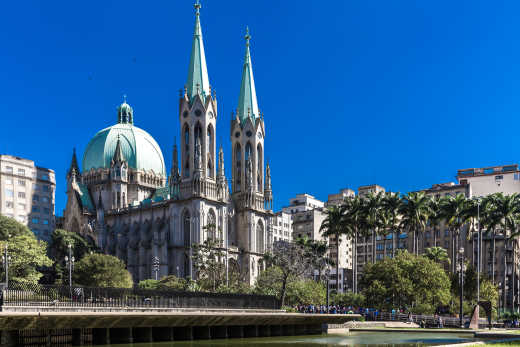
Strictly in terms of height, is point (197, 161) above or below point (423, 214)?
above

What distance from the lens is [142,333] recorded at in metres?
47.1

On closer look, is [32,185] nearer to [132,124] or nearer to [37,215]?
[37,215]

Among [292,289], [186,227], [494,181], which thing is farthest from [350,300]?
[494,181]

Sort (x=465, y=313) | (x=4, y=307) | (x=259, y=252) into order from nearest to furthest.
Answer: (x=4, y=307), (x=465, y=313), (x=259, y=252)

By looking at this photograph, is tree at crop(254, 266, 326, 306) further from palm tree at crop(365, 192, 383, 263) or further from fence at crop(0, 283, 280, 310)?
fence at crop(0, 283, 280, 310)

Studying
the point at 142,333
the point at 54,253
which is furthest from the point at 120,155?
the point at 142,333

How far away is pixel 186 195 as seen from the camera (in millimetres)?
118125

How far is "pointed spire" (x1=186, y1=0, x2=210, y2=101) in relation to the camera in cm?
12431

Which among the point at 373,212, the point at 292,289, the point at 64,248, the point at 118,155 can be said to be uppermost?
the point at 118,155

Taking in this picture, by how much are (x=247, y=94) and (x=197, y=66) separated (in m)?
13.5

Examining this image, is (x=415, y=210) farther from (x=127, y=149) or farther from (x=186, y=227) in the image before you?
(x=127, y=149)

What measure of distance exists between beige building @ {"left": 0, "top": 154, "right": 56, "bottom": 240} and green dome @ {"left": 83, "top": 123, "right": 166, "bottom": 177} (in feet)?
33.0

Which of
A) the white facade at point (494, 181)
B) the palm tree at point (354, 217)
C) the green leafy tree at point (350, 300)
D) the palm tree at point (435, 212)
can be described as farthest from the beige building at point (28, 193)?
the white facade at point (494, 181)

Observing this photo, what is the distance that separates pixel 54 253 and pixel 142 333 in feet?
265
